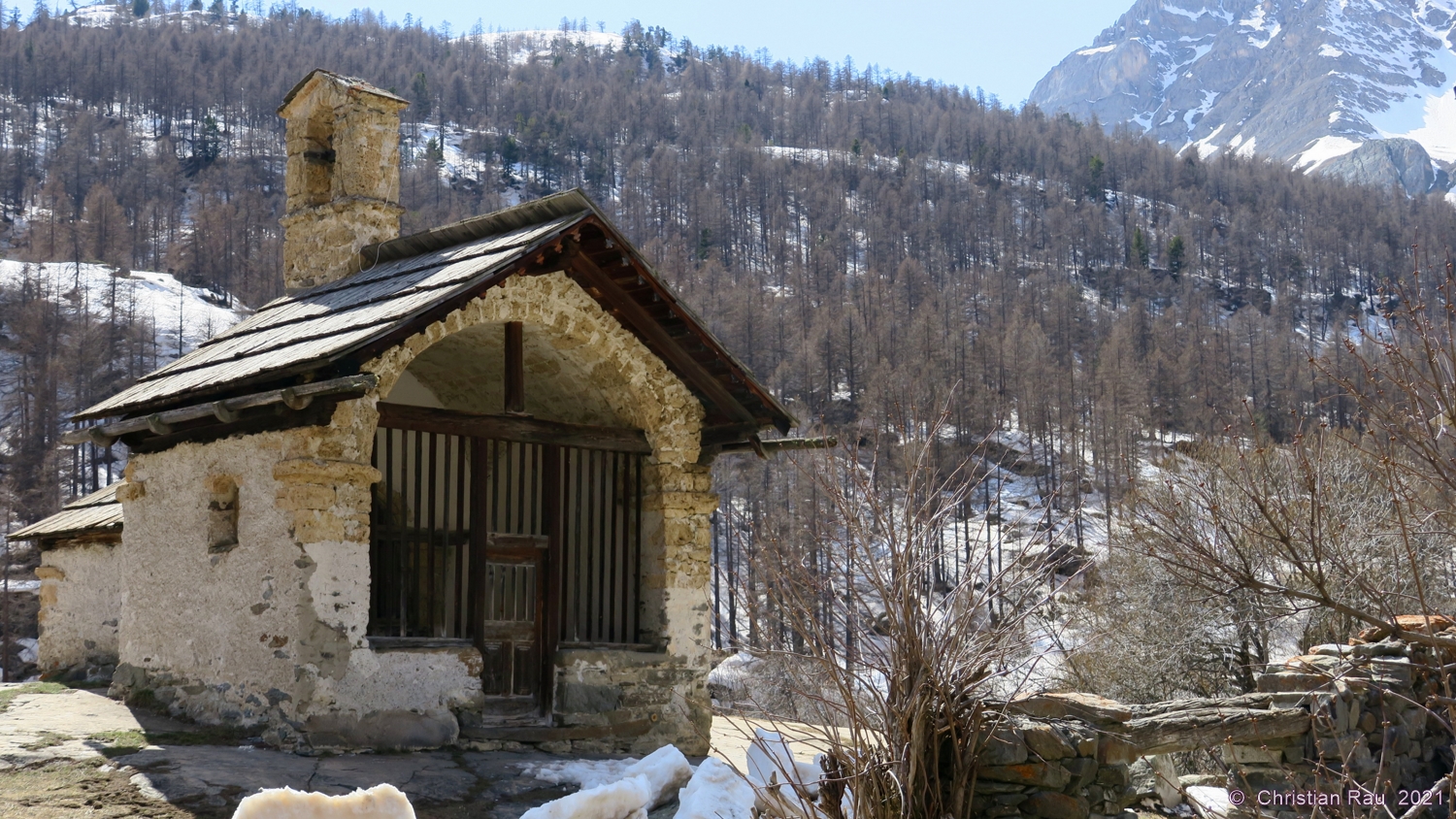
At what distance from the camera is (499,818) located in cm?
792

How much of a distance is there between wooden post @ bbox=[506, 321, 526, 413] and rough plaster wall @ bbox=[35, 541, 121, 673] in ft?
24.6

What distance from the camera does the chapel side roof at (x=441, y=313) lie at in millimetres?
9414

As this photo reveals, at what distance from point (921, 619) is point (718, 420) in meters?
7.17

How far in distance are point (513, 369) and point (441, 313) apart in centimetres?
110

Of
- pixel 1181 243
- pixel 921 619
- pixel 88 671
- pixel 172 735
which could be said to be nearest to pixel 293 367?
pixel 172 735

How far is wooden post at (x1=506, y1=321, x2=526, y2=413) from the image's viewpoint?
10.6 meters

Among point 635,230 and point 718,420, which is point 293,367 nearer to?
point 718,420

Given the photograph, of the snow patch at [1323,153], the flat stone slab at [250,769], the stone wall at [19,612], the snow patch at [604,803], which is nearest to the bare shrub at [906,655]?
the snow patch at [604,803]

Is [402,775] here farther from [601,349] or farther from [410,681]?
[601,349]

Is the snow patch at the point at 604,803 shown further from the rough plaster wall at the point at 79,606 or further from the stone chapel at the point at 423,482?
the rough plaster wall at the point at 79,606

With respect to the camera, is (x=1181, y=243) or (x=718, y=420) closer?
(x=718, y=420)

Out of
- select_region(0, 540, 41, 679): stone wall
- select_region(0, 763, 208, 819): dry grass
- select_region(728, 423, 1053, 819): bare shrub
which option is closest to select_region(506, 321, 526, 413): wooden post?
select_region(0, 763, 208, 819): dry grass

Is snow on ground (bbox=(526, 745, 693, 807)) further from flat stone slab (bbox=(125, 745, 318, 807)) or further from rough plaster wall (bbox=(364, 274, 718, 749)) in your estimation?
flat stone slab (bbox=(125, 745, 318, 807))

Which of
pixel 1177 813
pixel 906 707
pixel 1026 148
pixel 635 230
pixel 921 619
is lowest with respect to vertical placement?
pixel 1177 813
